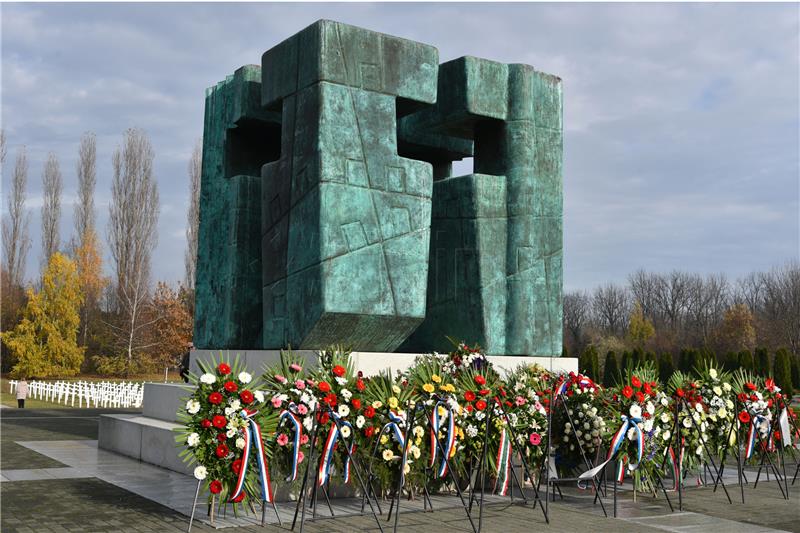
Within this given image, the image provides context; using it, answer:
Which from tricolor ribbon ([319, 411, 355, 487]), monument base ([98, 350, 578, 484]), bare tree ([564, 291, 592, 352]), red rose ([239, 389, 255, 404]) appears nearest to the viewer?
red rose ([239, 389, 255, 404])

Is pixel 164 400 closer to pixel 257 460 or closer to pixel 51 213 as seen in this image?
pixel 257 460

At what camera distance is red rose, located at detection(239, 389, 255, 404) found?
6.84m

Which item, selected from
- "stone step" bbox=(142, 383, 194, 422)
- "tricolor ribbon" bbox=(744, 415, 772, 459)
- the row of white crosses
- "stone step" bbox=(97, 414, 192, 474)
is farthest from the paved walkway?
the row of white crosses

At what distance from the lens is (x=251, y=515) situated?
24.7ft

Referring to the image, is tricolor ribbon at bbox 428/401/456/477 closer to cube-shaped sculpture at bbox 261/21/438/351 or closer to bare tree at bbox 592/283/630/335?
cube-shaped sculpture at bbox 261/21/438/351

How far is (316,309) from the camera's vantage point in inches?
408

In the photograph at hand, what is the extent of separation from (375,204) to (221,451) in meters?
4.88

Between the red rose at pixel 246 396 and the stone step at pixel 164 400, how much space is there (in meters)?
4.37

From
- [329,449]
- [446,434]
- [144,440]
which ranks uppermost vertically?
[446,434]

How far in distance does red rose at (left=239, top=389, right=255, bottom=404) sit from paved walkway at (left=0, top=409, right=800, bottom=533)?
112 cm

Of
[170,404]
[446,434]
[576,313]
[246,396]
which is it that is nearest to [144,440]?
[170,404]

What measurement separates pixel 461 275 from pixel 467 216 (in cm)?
90

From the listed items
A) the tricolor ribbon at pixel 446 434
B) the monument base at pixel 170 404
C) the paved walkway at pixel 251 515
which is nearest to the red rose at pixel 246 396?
the paved walkway at pixel 251 515

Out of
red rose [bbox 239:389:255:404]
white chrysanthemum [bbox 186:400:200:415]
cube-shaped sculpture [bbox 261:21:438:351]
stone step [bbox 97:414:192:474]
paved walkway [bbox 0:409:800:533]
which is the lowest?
paved walkway [bbox 0:409:800:533]
